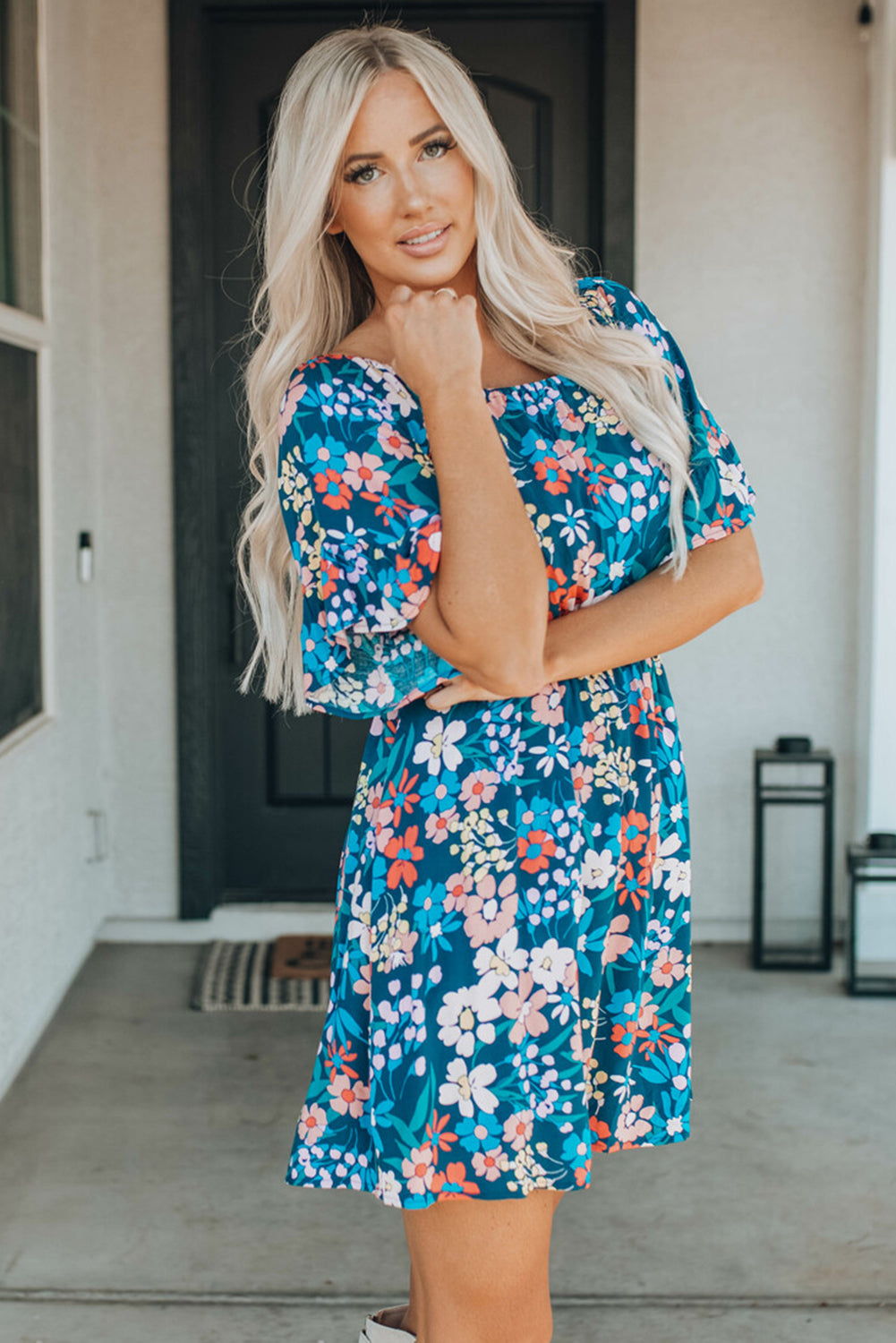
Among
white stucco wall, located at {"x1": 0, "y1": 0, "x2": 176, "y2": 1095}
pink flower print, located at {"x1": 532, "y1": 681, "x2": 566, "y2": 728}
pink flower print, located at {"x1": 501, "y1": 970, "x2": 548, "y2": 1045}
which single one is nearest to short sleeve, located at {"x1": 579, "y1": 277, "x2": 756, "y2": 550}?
pink flower print, located at {"x1": 532, "y1": 681, "x2": 566, "y2": 728}

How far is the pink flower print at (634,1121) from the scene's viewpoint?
1.41 metres

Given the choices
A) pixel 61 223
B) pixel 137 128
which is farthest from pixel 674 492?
pixel 137 128

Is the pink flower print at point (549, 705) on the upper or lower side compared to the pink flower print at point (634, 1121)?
upper

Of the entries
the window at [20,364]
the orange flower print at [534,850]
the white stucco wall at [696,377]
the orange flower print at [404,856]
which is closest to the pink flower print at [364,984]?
the orange flower print at [404,856]

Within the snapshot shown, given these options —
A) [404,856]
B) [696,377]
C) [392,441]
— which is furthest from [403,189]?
[696,377]

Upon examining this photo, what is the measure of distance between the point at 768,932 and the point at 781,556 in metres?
0.99

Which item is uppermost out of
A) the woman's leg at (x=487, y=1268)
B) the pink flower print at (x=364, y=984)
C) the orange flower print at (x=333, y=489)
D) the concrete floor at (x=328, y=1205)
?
the orange flower print at (x=333, y=489)

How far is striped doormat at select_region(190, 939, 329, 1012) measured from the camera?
3.41 meters

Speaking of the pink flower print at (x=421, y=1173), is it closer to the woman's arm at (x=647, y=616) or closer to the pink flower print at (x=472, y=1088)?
the pink flower print at (x=472, y=1088)

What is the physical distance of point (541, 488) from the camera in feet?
4.36

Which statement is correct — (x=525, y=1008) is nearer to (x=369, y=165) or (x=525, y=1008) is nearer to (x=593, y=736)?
(x=593, y=736)

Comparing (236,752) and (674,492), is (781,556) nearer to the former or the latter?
(236,752)

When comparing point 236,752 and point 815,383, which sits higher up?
point 815,383

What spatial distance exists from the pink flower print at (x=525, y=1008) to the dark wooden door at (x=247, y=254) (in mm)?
2496
